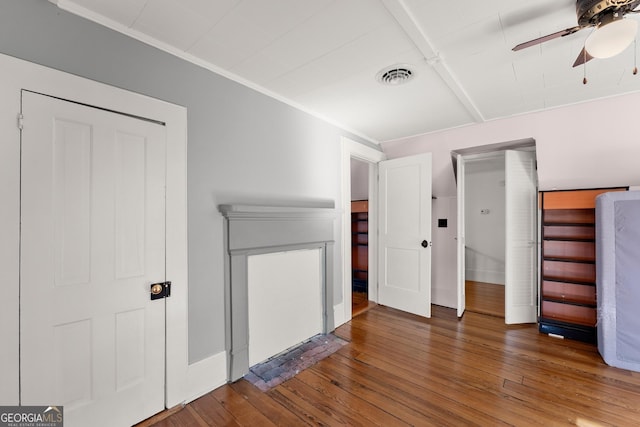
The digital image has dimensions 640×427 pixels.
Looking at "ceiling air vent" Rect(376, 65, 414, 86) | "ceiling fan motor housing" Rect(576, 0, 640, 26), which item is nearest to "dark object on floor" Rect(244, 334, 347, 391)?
"ceiling air vent" Rect(376, 65, 414, 86)

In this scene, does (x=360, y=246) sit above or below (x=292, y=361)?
above

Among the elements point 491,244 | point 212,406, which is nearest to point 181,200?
point 212,406

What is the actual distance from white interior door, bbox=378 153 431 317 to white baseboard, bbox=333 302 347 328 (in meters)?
0.89

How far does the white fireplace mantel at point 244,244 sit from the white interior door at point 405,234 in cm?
156

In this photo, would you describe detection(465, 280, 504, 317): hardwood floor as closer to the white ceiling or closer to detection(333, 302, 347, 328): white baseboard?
detection(333, 302, 347, 328): white baseboard

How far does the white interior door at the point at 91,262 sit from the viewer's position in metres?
1.37

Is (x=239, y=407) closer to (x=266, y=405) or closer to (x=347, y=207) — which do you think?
(x=266, y=405)

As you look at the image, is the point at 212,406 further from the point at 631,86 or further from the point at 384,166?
the point at 631,86

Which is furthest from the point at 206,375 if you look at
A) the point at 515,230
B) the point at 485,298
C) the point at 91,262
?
the point at 485,298

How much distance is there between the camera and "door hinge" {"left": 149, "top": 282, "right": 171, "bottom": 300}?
175cm

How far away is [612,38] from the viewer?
1.29 metres

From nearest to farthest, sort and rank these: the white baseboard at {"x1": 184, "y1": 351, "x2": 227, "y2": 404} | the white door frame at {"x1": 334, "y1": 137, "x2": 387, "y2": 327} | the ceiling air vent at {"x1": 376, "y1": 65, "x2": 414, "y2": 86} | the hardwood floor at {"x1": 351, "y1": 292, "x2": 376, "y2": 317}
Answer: the white baseboard at {"x1": 184, "y1": 351, "x2": 227, "y2": 404}, the ceiling air vent at {"x1": 376, "y1": 65, "x2": 414, "y2": 86}, the white door frame at {"x1": 334, "y1": 137, "x2": 387, "y2": 327}, the hardwood floor at {"x1": 351, "y1": 292, "x2": 376, "y2": 317}

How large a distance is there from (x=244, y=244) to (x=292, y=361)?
1.15m

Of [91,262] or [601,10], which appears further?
[91,262]
